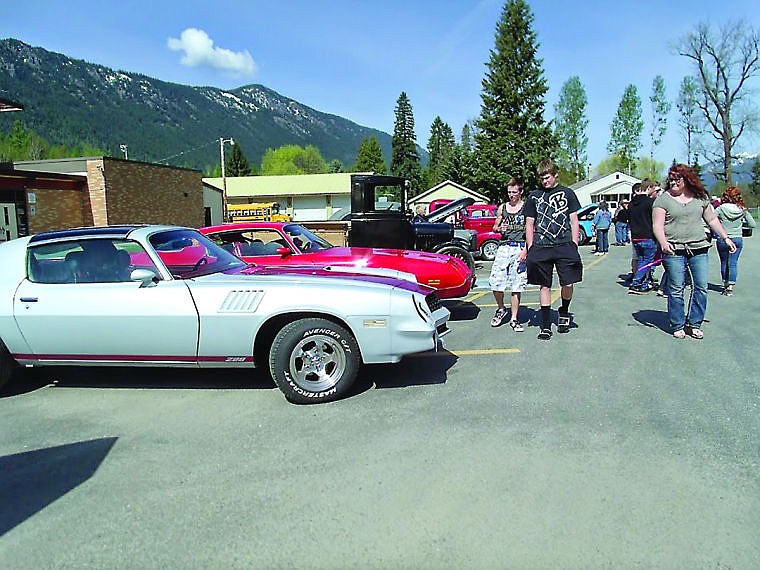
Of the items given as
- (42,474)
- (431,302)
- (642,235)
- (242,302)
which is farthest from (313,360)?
(642,235)

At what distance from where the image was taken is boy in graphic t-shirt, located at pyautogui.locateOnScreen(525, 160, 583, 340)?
605 centimetres

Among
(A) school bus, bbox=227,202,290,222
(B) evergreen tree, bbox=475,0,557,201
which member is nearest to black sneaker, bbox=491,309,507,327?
(A) school bus, bbox=227,202,290,222

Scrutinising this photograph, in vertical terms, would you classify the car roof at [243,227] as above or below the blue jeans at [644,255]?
above

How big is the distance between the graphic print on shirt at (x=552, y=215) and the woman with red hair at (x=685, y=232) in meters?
0.99

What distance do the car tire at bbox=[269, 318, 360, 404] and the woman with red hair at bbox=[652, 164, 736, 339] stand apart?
372 centimetres

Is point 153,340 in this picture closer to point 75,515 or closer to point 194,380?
point 194,380

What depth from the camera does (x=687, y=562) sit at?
2.42m

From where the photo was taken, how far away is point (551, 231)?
20.0 ft

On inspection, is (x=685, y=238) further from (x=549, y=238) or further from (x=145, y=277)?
(x=145, y=277)

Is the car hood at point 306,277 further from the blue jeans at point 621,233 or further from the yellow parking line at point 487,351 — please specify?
the blue jeans at point 621,233

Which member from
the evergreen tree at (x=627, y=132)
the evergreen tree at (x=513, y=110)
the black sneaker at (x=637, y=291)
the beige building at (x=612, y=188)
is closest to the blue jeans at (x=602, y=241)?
the black sneaker at (x=637, y=291)

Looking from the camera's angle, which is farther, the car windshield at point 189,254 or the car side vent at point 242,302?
the car windshield at point 189,254

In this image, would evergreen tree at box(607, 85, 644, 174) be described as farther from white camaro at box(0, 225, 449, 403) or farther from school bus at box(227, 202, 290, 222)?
white camaro at box(0, 225, 449, 403)

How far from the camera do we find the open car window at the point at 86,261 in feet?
15.8
